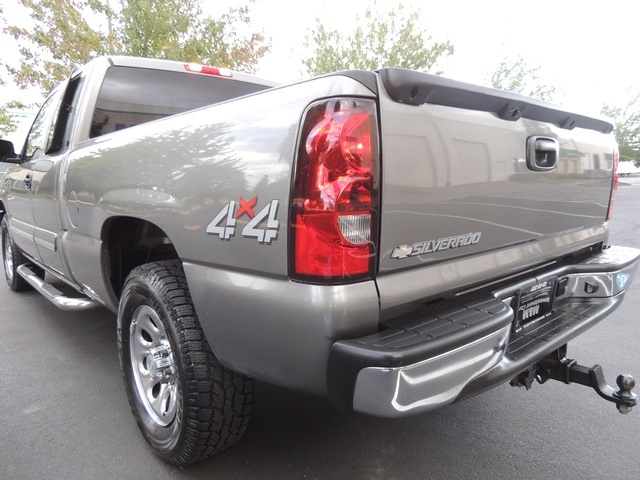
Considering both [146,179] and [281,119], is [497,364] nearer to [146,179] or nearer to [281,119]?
[281,119]

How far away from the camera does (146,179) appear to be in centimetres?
197

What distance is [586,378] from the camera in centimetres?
203

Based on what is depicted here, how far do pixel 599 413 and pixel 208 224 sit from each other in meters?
2.40

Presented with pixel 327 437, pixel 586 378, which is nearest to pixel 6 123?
pixel 327 437

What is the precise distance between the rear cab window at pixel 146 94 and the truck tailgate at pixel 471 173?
223 cm

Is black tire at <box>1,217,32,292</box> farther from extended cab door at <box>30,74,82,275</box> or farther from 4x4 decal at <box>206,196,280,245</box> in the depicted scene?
4x4 decal at <box>206,196,280,245</box>

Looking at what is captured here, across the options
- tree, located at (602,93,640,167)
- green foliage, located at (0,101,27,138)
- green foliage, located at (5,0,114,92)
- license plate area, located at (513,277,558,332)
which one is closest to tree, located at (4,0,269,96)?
green foliage, located at (5,0,114,92)

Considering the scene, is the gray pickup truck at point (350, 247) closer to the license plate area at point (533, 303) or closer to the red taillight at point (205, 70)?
the license plate area at point (533, 303)

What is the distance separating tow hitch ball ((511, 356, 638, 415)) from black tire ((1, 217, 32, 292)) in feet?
15.8

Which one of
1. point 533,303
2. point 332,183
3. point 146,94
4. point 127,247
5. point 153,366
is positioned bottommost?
point 153,366

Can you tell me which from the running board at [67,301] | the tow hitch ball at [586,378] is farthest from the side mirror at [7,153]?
the tow hitch ball at [586,378]

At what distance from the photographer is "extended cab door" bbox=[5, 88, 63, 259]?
345 cm

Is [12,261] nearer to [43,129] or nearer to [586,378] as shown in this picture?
[43,129]

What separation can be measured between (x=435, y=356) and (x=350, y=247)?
426mm
